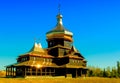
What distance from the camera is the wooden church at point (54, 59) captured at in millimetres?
55250

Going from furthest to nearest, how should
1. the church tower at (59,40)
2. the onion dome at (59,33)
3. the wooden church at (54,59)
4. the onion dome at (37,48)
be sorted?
1. the onion dome at (59,33)
2. the church tower at (59,40)
3. the onion dome at (37,48)
4. the wooden church at (54,59)

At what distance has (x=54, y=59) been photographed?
201 ft

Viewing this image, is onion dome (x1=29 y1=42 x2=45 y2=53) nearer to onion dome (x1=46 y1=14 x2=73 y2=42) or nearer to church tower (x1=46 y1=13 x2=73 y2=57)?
church tower (x1=46 y1=13 x2=73 y2=57)

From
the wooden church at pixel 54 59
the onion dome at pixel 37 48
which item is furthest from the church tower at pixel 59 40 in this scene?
the onion dome at pixel 37 48

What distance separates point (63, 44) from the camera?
64.3 metres

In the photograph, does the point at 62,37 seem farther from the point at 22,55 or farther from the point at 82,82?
the point at 82,82

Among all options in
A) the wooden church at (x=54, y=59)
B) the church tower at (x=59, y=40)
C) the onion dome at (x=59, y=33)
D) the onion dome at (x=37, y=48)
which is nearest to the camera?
the wooden church at (x=54, y=59)

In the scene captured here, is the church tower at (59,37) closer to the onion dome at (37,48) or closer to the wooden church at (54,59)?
the wooden church at (54,59)

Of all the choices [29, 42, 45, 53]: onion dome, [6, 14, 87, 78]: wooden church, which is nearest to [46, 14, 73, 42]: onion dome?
[6, 14, 87, 78]: wooden church

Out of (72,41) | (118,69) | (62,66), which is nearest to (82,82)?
(62,66)

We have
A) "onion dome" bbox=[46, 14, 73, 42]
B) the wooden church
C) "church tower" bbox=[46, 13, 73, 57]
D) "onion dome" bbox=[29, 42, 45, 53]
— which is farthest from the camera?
"onion dome" bbox=[46, 14, 73, 42]

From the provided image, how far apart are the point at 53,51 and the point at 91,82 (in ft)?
57.5

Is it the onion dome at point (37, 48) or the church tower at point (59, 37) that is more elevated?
the church tower at point (59, 37)

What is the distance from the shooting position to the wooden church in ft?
181
